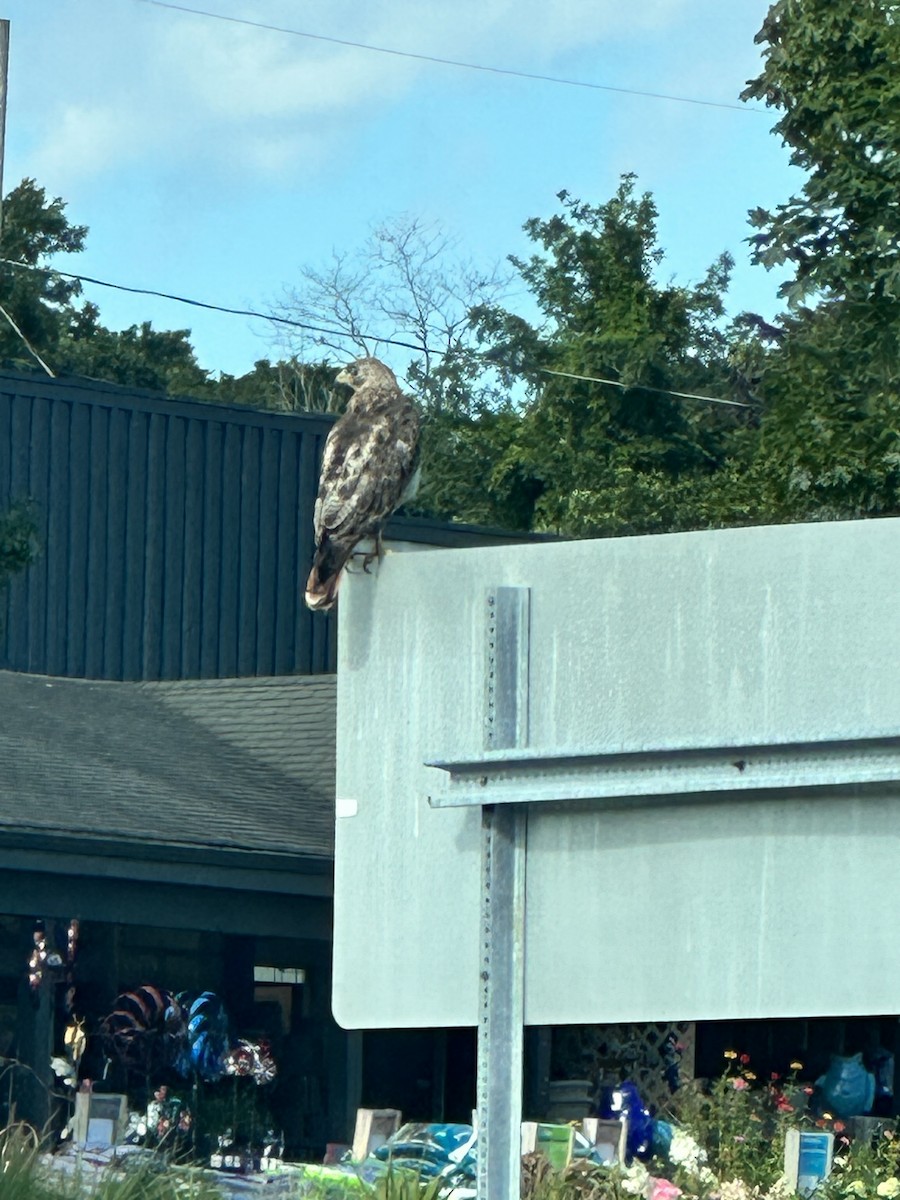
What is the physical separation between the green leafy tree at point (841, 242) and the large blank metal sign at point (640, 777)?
1499 centimetres

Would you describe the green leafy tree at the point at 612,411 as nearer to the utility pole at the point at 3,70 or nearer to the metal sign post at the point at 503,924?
the utility pole at the point at 3,70

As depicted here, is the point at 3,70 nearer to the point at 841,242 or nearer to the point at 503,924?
the point at 503,924

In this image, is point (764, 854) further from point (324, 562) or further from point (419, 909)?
point (324, 562)

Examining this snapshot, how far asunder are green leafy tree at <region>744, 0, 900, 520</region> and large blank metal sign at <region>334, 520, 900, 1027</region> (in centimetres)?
1499

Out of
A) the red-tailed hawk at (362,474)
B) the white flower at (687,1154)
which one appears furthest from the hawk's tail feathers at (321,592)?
the white flower at (687,1154)

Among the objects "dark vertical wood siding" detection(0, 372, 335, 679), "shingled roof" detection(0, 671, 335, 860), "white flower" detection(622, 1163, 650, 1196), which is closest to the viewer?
"white flower" detection(622, 1163, 650, 1196)

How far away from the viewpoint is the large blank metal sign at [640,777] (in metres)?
3.19

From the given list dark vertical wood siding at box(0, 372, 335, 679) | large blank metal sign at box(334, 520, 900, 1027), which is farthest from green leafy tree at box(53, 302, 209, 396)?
large blank metal sign at box(334, 520, 900, 1027)

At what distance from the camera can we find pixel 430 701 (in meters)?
3.58

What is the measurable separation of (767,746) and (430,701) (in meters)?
0.64

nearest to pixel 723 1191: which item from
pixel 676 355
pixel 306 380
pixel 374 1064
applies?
pixel 374 1064

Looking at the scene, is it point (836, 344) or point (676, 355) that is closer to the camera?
point (836, 344)

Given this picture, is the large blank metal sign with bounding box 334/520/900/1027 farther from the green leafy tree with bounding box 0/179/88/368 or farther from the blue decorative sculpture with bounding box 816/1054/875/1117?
the green leafy tree with bounding box 0/179/88/368

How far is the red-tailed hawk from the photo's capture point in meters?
8.02
